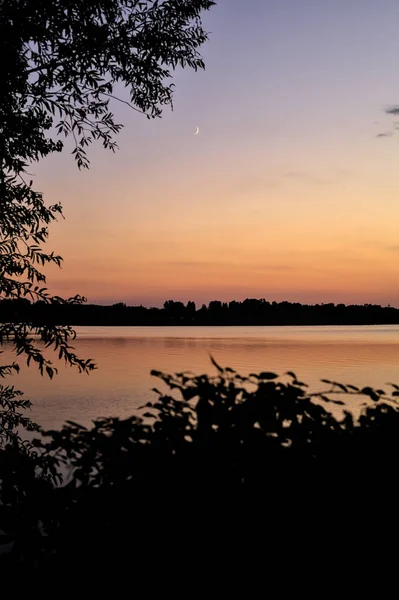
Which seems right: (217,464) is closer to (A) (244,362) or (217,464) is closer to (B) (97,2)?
(B) (97,2)

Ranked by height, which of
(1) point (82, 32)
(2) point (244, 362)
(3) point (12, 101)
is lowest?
(2) point (244, 362)

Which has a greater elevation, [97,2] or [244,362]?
[97,2]

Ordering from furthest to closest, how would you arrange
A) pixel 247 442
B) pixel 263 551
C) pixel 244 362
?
1. pixel 244 362
2. pixel 247 442
3. pixel 263 551

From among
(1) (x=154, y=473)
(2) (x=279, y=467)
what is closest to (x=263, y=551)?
(2) (x=279, y=467)

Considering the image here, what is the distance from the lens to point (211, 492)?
12.6 feet

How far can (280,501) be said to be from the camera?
3.82 metres

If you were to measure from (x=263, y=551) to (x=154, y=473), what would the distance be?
2.70 ft

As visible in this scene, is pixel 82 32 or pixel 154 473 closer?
pixel 154 473

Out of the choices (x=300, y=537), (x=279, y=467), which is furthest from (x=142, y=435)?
(x=300, y=537)

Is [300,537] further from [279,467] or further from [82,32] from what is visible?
[82,32]

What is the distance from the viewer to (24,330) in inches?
376

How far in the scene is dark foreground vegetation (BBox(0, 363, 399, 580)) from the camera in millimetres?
3768

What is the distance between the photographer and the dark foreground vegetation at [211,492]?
148 inches

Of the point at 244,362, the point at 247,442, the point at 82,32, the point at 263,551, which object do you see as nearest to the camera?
the point at 263,551
